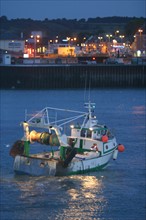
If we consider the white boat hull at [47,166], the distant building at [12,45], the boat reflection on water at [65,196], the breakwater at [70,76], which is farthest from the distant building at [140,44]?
the boat reflection on water at [65,196]

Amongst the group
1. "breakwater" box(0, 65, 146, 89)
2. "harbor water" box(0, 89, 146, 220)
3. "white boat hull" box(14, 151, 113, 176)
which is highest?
"white boat hull" box(14, 151, 113, 176)

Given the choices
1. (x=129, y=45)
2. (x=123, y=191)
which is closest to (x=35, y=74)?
(x=129, y=45)

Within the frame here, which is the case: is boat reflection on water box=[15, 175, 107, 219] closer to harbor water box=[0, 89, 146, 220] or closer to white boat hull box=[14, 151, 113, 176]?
harbor water box=[0, 89, 146, 220]

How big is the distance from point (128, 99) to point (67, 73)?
1479cm

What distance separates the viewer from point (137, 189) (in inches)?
1161

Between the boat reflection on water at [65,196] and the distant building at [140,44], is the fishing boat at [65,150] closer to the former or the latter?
the boat reflection on water at [65,196]

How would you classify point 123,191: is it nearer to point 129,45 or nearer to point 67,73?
point 67,73

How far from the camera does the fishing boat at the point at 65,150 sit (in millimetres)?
31000

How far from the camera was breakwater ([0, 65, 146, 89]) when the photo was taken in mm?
83625

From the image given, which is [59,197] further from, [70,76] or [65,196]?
[70,76]

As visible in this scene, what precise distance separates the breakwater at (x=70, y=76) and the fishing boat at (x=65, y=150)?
49756 millimetres

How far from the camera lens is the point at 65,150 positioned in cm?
3117

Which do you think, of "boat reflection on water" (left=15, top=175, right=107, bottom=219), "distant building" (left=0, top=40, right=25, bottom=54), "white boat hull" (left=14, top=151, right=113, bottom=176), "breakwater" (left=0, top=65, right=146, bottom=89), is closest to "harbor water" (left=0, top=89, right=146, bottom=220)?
"boat reflection on water" (left=15, top=175, right=107, bottom=219)

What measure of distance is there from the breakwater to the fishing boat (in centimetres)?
4976
